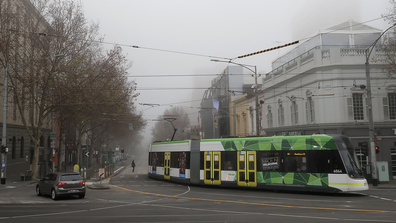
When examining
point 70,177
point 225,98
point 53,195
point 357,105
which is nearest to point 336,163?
point 357,105

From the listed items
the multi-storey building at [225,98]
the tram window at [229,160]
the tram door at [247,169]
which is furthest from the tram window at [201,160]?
the multi-storey building at [225,98]

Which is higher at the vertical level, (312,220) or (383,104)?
(383,104)

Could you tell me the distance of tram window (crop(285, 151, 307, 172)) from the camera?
19500 mm

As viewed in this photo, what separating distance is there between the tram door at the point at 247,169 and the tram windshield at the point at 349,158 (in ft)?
16.2

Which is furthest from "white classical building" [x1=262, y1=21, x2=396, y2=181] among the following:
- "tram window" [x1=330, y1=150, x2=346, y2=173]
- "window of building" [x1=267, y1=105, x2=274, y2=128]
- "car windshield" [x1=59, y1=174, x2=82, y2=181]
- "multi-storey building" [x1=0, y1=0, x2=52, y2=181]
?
"multi-storey building" [x1=0, y1=0, x2=52, y2=181]

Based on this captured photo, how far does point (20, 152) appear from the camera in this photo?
3941 centimetres

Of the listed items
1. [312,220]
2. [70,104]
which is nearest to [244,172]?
[312,220]

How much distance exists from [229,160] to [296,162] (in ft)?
14.2

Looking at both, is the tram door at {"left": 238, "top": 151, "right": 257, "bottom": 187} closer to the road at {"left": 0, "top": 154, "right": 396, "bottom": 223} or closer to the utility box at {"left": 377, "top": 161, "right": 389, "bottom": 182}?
the road at {"left": 0, "top": 154, "right": 396, "bottom": 223}

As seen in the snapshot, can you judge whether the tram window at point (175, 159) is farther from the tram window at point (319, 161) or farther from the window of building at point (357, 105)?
the window of building at point (357, 105)

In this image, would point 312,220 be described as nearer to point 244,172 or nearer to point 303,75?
point 244,172

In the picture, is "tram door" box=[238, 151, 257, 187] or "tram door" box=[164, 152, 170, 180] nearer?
"tram door" box=[238, 151, 257, 187]

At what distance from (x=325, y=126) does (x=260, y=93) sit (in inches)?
592

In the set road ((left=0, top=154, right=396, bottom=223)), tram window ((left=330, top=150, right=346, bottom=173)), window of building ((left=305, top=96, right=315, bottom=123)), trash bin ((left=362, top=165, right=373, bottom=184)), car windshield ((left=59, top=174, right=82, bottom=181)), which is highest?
window of building ((left=305, top=96, right=315, bottom=123))
